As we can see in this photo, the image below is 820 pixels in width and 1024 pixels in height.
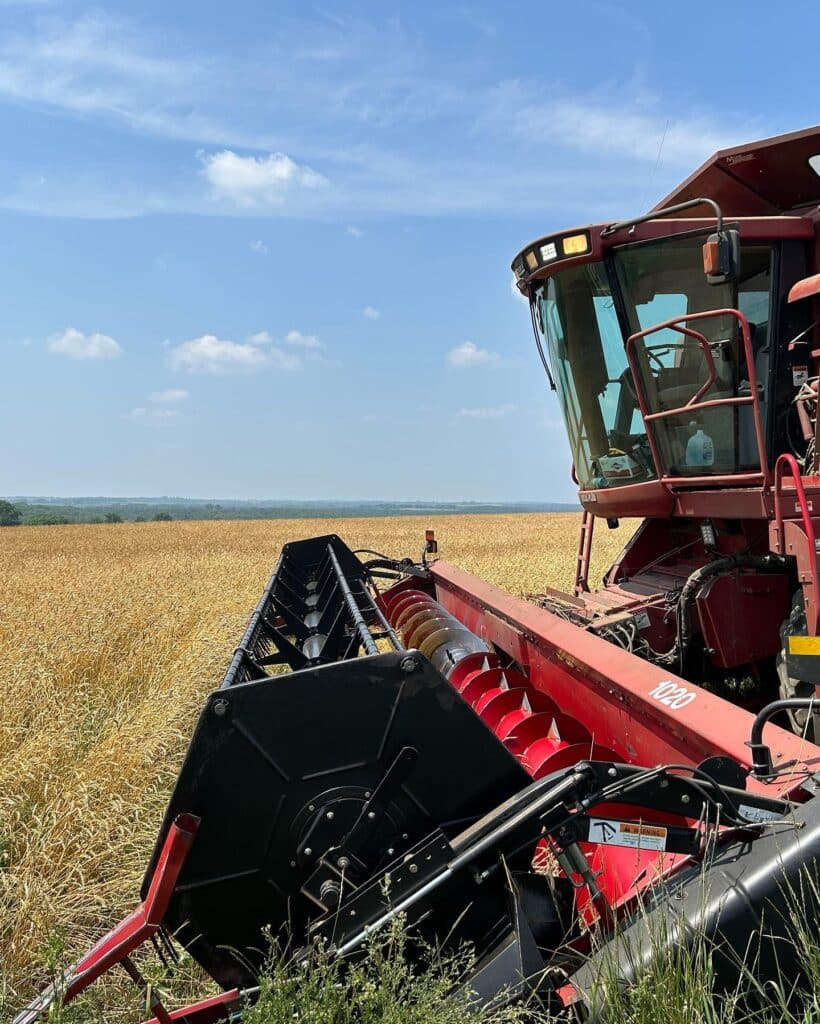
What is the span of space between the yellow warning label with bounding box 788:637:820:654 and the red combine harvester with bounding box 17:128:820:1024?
1 cm

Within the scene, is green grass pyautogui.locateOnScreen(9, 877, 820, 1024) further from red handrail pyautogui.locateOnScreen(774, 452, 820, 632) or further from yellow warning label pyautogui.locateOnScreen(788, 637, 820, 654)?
red handrail pyautogui.locateOnScreen(774, 452, 820, 632)

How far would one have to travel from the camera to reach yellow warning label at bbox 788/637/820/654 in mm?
2711

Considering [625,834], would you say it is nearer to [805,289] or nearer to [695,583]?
[695,583]

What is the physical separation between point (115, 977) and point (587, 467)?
3544mm

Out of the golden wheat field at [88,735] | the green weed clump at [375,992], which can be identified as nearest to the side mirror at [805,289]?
the green weed clump at [375,992]

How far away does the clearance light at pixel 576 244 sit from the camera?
13.4 ft

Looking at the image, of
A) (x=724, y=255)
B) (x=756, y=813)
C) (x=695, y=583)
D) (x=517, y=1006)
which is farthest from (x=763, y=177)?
(x=517, y=1006)

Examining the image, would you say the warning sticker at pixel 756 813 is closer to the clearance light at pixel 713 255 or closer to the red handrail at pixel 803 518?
the red handrail at pixel 803 518

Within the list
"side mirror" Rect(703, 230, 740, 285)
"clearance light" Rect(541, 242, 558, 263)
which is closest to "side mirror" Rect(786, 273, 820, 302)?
"side mirror" Rect(703, 230, 740, 285)

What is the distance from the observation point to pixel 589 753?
2484 millimetres

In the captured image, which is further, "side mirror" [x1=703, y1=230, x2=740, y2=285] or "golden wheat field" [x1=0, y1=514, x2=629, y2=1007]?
"side mirror" [x1=703, y1=230, x2=740, y2=285]

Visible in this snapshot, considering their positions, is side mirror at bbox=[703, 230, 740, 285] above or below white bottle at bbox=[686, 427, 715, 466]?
above

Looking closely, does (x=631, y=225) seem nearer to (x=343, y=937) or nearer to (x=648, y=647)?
(x=648, y=647)

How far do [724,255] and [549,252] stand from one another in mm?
1037
